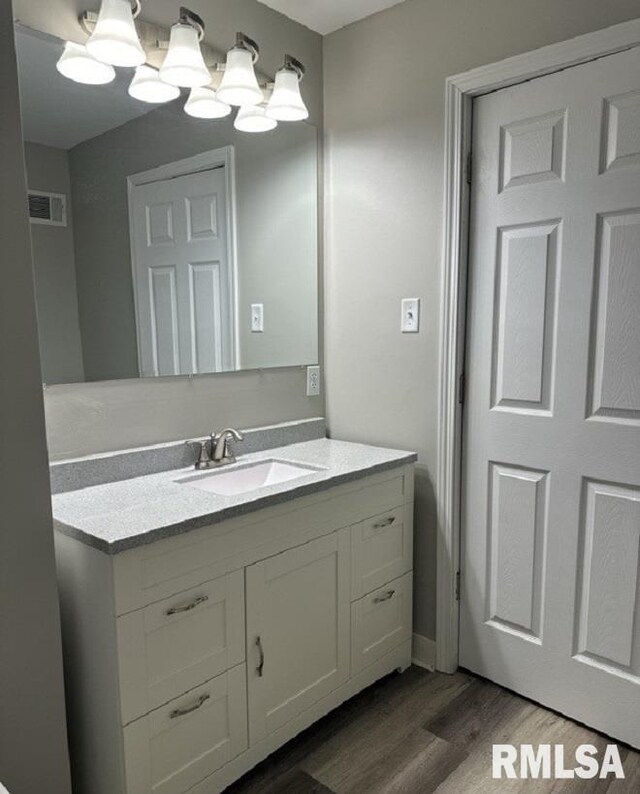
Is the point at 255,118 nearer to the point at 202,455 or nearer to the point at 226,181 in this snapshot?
the point at 226,181

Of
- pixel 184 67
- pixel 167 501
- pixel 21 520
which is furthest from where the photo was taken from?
pixel 184 67

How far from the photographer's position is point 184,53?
168 centimetres

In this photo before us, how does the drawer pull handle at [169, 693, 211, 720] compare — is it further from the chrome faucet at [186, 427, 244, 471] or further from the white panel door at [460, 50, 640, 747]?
the white panel door at [460, 50, 640, 747]

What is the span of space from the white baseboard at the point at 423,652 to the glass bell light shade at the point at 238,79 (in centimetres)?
198

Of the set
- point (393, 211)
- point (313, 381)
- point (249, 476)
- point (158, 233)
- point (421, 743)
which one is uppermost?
point (393, 211)

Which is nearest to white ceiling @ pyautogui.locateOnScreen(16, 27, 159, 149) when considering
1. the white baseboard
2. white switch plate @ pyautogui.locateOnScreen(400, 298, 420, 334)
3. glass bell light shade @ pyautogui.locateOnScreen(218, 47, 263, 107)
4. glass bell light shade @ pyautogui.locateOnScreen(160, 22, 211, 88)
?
glass bell light shade @ pyautogui.locateOnScreen(160, 22, 211, 88)

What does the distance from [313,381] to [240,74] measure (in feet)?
3.58

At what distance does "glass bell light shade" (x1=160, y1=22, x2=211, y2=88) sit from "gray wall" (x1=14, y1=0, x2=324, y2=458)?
10cm

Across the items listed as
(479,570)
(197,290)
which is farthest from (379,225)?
(479,570)

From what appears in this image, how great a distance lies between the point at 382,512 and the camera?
1.92 meters

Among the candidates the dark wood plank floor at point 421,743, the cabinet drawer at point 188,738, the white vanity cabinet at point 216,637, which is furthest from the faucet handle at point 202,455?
the dark wood plank floor at point 421,743

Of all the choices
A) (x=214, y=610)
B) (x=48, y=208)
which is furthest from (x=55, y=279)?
(x=214, y=610)

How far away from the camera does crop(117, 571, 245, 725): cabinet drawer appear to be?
4.17 ft

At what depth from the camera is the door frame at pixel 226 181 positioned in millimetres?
1750
